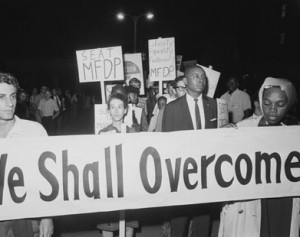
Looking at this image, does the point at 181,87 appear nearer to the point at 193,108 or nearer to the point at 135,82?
the point at 193,108

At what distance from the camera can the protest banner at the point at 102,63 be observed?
5.71 m

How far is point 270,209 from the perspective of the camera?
3.17 m

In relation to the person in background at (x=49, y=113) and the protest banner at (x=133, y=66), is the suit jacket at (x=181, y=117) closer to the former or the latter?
the protest banner at (x=133, y=66)

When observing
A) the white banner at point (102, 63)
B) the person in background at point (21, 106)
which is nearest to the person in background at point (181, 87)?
the white banner at point (102, 63)

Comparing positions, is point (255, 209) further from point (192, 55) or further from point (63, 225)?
point (192, 55)

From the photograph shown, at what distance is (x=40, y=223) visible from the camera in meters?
3.02

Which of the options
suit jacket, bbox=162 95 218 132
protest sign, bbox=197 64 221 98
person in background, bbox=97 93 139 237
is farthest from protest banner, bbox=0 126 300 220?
protest sign, bbox=197 64 221 98

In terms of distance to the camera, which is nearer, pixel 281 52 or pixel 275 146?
pixel 275 146

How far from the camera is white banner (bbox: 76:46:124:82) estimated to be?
5.71m

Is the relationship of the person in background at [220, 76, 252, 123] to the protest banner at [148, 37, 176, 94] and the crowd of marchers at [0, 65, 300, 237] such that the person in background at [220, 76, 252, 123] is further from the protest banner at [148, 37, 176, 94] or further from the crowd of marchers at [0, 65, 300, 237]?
the crowd of marchers at [0, 65, 300, 237]

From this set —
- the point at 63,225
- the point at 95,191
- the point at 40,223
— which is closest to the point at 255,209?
the point at 95,191

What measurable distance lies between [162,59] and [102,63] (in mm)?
1917

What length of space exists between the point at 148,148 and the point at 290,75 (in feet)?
89.1

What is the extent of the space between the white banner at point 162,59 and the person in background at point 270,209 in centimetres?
419
